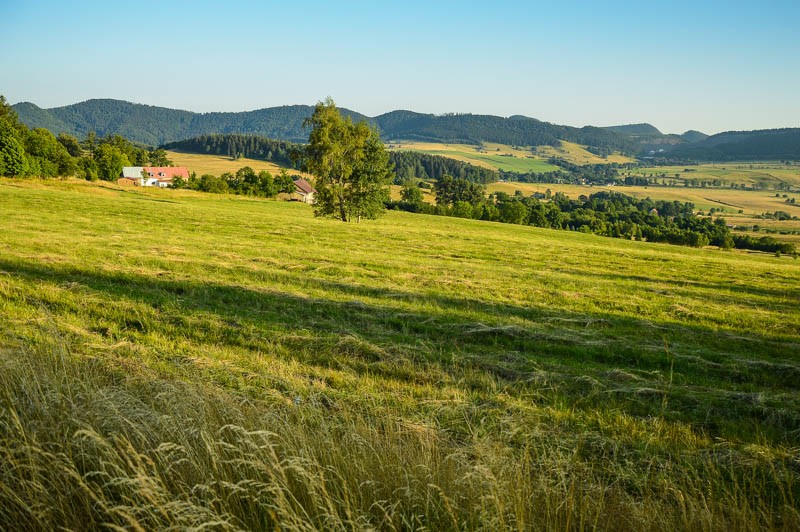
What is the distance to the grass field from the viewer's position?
3412mm

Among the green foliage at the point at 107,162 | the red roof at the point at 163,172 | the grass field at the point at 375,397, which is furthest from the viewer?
the red roof at the point at 163,172

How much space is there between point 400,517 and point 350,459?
0.72m

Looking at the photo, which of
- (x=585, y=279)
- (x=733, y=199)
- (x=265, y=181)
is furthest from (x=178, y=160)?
(x=733, y=199)

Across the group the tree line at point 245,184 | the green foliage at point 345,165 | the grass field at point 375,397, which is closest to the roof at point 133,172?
the tree line at point 245,184

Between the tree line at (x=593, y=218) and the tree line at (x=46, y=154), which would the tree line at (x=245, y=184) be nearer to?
the tree line at (x=46, y=154)

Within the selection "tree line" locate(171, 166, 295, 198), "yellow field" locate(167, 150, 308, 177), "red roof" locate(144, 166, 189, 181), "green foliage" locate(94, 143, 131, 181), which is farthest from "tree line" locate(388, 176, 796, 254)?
"red roof" locate(144, 166, 189, 181)

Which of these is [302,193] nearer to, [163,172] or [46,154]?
[163,172]

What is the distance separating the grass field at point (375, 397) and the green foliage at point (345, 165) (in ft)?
83.1

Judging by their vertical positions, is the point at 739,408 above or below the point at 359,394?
below

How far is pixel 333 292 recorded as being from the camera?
1335 centimetres

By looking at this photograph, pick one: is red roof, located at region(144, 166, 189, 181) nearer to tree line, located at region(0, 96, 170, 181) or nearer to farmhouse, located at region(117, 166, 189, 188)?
farmhouse, located at region(117, 166, 189, 188)

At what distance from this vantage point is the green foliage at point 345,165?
4194cm

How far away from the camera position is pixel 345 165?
144ft

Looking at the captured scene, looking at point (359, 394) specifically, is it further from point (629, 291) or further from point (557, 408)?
point (629, 291)
